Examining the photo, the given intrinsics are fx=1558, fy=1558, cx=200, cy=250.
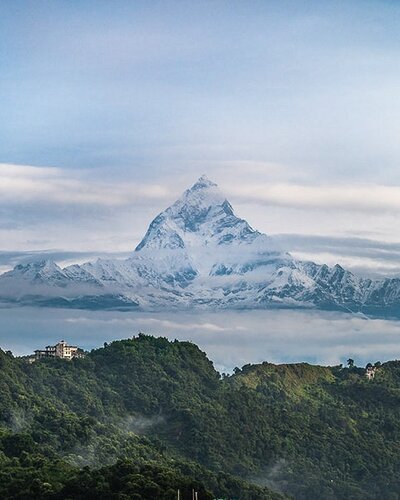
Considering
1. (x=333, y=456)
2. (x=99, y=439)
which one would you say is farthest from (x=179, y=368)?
(x=99, y=439)

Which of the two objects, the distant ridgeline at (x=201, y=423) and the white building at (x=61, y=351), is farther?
the white building at (x=61, y=351)

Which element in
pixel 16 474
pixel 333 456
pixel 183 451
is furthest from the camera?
pixel 333 456

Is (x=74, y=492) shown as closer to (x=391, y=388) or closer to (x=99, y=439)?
(x=99, y=439)

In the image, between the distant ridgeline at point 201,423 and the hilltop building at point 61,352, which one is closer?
the distant ridgeline at point 201,423

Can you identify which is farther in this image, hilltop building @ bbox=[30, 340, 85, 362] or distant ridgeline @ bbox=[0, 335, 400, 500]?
hilltop building @ bbox=[30, 340, 85, 362]

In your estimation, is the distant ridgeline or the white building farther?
the white building

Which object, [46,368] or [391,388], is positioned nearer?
[46,368]

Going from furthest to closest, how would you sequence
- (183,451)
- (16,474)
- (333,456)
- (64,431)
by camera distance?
(333,456), (183,451), (64,431), (16,474)
